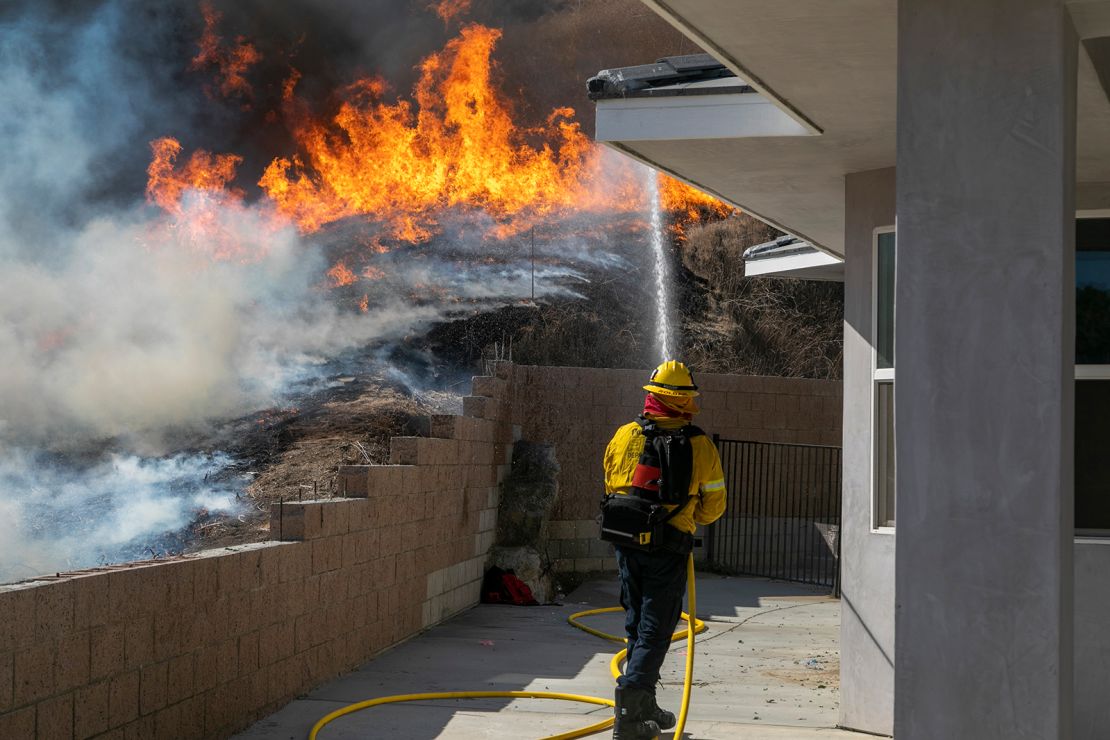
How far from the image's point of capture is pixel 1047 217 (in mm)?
3824

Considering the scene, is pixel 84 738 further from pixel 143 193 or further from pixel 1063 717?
pixel 143 193

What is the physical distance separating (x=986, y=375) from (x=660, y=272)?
83.1 feet

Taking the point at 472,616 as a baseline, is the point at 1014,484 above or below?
above

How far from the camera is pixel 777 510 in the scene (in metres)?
16.5

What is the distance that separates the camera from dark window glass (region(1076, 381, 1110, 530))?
20.7 feet

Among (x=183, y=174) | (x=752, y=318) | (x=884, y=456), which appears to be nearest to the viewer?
(x=884, y=456)

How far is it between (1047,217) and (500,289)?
23.6 meters

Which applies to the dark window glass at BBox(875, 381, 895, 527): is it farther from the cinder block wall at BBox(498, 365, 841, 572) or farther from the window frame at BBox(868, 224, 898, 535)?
the cinder block wall at BBox(498, 365, 841, 572)

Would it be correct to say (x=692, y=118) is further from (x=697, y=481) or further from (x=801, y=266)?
(x=801, y=266)

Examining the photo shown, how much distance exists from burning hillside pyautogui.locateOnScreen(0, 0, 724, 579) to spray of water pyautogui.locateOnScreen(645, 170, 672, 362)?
447 mm

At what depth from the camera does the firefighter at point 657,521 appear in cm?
634

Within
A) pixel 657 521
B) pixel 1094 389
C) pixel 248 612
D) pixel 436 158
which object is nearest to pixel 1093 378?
pixel 1094 389

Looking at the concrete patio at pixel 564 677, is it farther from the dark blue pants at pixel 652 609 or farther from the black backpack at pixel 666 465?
the black backpack at pixel 666 465

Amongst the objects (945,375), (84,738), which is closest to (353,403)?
(84,738)
